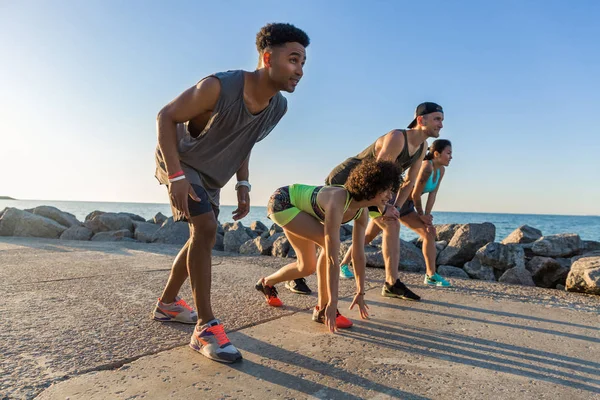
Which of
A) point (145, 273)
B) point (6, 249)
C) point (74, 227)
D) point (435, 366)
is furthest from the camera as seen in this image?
point (74, 227)

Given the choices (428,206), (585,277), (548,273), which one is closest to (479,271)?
(548,273)

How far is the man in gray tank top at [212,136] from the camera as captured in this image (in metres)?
2.35

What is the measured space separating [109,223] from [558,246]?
30.5 feet

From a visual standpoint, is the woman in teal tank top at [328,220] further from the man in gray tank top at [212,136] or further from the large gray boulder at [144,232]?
the large gray boulder at [144,232]

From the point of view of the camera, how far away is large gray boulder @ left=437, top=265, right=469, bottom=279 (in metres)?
5.79

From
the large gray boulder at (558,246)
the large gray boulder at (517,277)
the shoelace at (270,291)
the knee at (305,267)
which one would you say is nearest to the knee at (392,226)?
the knee at (305,267)

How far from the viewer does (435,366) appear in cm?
226

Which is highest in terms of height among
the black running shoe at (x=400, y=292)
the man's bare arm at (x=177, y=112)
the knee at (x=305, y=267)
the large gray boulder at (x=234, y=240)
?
the man's bare arm at (x=177, y=112)

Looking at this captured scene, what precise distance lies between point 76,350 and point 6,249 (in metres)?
5.34

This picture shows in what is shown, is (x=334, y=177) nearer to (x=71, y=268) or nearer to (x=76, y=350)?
(x=76, y=350)

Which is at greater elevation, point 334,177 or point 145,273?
point 334,177

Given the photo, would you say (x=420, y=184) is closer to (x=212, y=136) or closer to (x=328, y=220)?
(x=328, y=220)

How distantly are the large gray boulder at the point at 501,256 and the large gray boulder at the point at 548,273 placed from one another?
0.78 feet

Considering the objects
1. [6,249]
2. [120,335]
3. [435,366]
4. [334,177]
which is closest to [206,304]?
[120,335]
